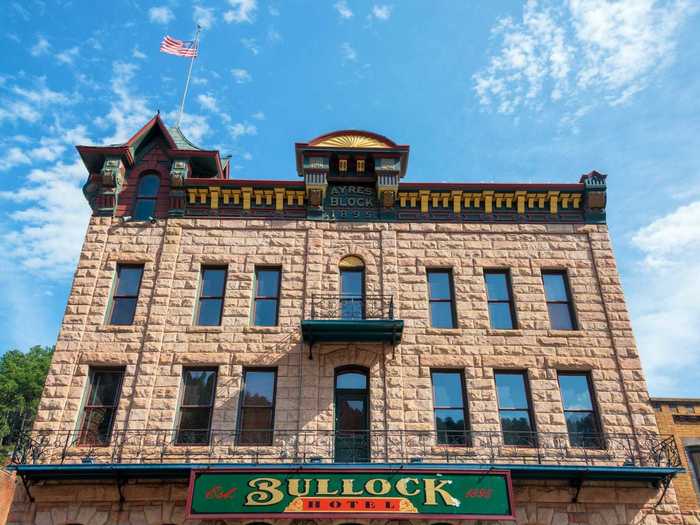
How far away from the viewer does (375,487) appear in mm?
12492

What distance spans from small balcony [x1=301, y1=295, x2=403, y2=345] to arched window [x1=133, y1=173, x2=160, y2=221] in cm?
625

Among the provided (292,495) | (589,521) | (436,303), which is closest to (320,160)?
(436,303)

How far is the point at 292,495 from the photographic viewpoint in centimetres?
1241

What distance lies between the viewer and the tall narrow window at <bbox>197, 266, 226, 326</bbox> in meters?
16.1

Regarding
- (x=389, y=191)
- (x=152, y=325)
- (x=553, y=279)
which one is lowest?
(x=152, y=325)

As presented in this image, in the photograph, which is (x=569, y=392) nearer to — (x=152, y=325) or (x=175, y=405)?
(x=175, y=405)

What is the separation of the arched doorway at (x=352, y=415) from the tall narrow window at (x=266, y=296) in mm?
2604

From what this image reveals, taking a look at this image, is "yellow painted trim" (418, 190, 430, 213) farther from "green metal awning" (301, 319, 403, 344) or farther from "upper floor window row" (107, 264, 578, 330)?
"green metal awning" (301, 319, 403, 344)

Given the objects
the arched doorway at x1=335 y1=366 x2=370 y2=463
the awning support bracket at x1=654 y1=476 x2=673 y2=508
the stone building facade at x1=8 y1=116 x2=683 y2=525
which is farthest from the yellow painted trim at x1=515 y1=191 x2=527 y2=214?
the awning support bracket at x1=654 y1=476 x2=673 y2=508

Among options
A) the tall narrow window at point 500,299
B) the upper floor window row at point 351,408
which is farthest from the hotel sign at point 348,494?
the tall narrow window at point 500,299

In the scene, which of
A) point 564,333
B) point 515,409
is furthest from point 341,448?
point 564,333

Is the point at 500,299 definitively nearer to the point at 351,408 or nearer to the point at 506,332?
the point at 506,332

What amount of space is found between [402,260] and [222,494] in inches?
322

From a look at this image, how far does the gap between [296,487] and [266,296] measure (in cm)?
576
